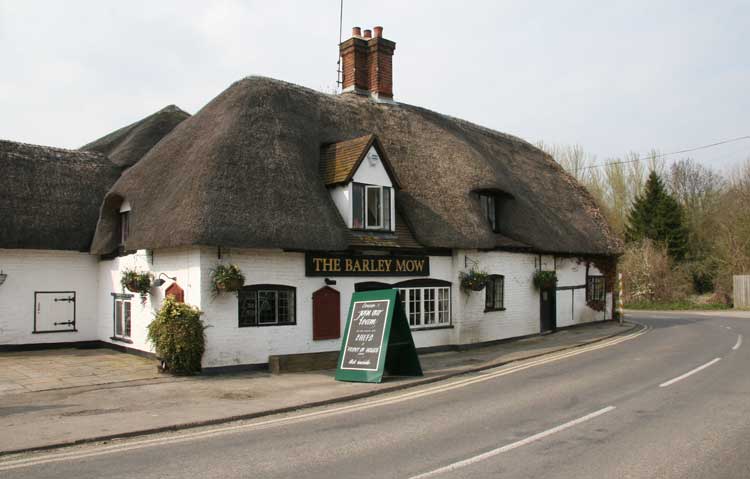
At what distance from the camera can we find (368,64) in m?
24.8

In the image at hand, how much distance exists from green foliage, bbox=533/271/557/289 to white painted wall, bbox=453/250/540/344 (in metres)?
0.19

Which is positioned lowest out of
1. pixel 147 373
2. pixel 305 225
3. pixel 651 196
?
pixel 147 373

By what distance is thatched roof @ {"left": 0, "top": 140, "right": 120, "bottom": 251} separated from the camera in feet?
64.3

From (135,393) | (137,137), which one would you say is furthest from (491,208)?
(135,393)

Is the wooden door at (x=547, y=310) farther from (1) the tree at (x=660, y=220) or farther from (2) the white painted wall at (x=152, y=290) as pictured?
(1) the tree at (x=660, y=220)

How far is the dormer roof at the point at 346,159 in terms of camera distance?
17.8 m

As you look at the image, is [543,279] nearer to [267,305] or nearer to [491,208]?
[491,208]

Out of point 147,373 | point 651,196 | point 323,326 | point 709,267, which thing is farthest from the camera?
point 651,196

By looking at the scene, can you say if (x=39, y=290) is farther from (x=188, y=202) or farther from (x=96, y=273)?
(x=188, y=202)

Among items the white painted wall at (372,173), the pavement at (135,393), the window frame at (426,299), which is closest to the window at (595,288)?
the pavement at (135,393)

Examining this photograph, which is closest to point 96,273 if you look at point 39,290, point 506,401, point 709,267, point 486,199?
point 39,290

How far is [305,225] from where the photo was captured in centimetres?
1616

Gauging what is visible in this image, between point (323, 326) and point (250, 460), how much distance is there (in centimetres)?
930

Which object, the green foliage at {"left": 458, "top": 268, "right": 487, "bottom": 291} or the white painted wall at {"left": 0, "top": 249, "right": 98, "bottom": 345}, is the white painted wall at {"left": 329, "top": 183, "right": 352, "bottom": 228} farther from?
the white painted wall at {"left": 0, "top": 249, "right": 98, "bottom": 345}
